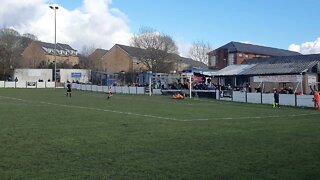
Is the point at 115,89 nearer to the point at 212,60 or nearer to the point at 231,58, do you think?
the point at 231,58

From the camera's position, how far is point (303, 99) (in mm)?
36906

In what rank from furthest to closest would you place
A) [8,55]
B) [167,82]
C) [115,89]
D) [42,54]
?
[42,54] < [8,55] < [115,89] < [167,82]

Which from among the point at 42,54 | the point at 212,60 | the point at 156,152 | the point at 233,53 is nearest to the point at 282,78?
the point at 233,53

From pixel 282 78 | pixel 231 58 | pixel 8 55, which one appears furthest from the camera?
pixel 231 58

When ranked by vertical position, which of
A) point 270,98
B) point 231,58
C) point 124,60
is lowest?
point 270,98

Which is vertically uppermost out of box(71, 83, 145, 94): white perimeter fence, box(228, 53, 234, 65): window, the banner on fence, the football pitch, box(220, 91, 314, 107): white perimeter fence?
box(228, 53, 234, 65): window

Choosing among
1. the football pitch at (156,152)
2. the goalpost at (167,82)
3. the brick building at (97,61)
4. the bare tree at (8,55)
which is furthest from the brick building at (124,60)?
the football pitch at (156,152)

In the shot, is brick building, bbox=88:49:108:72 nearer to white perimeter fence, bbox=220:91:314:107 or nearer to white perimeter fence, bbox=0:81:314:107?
white perimeter fence, bbox=0:81:314:107

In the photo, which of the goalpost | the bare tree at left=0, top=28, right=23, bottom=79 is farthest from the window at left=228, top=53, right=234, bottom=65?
the bare tree at left=0, top=28, right=23, bottom=79

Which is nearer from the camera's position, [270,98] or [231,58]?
[270,98]

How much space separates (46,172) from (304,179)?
5.39m

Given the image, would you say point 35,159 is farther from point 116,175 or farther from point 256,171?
point 256,171

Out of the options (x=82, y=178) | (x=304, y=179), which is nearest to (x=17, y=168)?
(x=82, y=178)

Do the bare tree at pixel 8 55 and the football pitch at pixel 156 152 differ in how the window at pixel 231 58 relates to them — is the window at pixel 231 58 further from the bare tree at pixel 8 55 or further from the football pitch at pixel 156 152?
the football pitch at pixel 156 152
